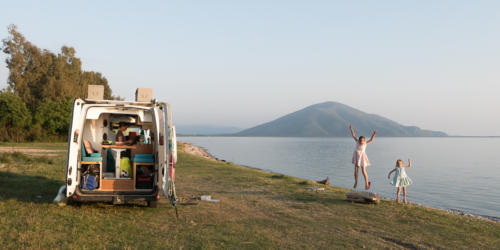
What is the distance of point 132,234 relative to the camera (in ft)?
22.0

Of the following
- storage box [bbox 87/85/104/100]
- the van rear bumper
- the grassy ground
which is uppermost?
storage box [bbox 87/85/104/100]

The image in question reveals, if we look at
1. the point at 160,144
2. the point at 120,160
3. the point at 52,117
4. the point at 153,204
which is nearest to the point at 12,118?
the point at 52,117

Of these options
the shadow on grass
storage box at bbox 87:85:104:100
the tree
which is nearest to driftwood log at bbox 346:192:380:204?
storage box at bbox 87:85:104:100

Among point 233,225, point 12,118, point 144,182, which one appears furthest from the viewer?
point 12,118

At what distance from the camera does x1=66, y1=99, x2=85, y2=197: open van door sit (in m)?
7.79

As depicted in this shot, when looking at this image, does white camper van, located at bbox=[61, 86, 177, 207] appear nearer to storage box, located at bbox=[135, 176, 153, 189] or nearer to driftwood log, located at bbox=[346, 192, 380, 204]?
storage box, located at bbox=[135, 176, 153, 189]

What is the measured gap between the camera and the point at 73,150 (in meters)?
7.86

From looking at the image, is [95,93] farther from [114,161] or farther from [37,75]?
[37,75]

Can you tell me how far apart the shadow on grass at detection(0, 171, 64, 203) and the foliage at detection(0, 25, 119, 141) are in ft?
126

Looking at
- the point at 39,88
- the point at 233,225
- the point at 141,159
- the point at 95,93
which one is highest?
the point at 39,88

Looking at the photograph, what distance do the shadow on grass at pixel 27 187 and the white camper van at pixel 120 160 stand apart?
1.63 metres

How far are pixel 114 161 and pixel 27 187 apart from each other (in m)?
4.16

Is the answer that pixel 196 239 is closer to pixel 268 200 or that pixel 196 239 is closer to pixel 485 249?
pixel 268 200

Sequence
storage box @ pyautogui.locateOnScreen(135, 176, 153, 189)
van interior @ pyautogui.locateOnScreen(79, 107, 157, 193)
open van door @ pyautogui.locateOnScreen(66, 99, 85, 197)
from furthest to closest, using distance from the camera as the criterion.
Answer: storage box @ pyautogui.locateOnScreen(135, 176, 153, 189)
van interior @ pyautogui.locateOnScreen(79, 107, 157, 193)
open van door @ pyautogui.locateOnScreen(66, 99, 85, 197)
